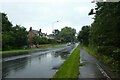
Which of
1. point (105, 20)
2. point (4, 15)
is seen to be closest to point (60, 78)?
point (105, 20)

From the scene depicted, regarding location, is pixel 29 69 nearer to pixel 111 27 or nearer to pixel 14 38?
pixel 111 27

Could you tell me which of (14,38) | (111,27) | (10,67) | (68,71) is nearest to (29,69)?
(10,67)

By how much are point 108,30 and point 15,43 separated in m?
49.1

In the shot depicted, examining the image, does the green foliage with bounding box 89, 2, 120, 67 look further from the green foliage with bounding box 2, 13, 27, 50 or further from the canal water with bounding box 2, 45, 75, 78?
the green foliage with bounding box 2, 13, 27, 50

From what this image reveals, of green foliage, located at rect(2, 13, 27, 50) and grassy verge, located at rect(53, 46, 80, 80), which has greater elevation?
green foliage, located at rect(2, 13, 27, 50)

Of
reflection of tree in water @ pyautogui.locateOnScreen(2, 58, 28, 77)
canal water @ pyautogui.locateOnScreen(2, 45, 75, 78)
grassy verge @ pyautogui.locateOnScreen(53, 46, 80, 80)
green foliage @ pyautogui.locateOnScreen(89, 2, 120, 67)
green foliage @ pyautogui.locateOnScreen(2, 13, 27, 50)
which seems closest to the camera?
grassy verge @ pyautogui.locateOnScreen(53, 46, 80, 80)

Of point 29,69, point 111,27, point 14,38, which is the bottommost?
point 29,69

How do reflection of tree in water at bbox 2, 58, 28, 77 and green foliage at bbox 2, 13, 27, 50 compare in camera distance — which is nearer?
reflection of tree in water at bbox 2, 58, 28, 77

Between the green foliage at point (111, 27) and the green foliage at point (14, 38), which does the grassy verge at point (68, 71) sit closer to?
the green foliage at point (111, 27)

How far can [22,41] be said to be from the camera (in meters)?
72.3

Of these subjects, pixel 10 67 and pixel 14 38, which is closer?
pixel 10 67

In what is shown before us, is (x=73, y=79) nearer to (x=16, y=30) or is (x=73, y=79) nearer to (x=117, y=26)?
(x=117, y=26)

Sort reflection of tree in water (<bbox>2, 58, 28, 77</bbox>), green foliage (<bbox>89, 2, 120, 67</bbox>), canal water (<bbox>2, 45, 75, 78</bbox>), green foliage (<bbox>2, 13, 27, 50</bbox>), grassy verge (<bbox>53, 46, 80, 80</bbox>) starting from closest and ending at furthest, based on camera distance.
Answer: grassy verge (<bbox>53, 46, 80, 80</bbox>) → canal water (<bbox>2, 45, 75, 78</bbox>) → reflection of tree in water (<bbox>2, 58, 28, 77</bbox>) → green foliage (<bbox>89, 2, 120, 67</bbox>) → green foliage (<bbox>2, 13, 27, 50</bbox>)

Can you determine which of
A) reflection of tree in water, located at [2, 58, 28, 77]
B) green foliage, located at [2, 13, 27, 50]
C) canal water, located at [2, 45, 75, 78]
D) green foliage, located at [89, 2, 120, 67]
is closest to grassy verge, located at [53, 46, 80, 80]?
canal water, located at [2, 45, 75, 78]
